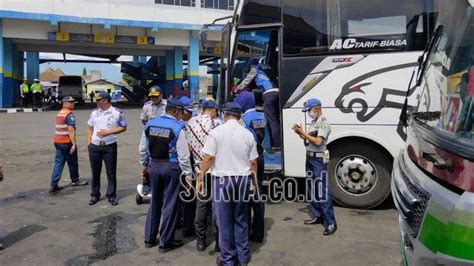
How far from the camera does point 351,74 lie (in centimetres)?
659

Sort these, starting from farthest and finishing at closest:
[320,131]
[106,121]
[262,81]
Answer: [262,81], [106,121], [320,131]

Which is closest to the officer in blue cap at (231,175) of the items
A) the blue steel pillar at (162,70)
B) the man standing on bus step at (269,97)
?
the man standing on bus step at (269,97)

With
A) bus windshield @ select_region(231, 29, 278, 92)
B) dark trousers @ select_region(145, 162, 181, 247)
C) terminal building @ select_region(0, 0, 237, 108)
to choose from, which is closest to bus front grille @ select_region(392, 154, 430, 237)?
dark trousers @ select_region(145, 162, 181, 247)

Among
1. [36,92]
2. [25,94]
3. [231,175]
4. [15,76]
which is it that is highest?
[15,76]

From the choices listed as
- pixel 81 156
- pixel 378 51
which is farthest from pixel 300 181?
pixel 81 156

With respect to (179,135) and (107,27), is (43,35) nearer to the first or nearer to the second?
(107,27)

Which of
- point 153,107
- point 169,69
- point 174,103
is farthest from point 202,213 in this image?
point 169,69

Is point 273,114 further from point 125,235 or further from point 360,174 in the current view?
point 125,235

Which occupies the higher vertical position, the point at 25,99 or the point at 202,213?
the point at 25,99

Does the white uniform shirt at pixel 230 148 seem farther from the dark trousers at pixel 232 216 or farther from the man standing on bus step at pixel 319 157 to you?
the man standing on bus step at pixel 319 157

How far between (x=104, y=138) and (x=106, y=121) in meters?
0.27

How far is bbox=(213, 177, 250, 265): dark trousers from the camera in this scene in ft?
15.2

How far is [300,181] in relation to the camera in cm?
768

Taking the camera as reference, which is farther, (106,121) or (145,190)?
(106,121)
